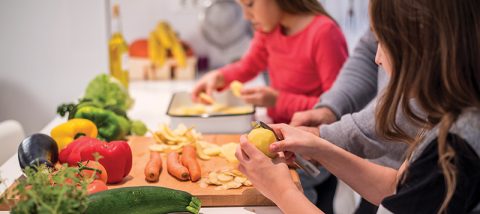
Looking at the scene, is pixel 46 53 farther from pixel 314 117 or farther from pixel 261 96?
pixel 314 117

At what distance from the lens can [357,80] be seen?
1630mm

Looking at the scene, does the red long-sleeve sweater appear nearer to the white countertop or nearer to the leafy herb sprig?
the white countertop

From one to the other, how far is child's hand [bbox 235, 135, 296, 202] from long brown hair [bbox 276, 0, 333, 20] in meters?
0.81

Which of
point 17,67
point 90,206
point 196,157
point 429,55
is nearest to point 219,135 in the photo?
point 196,157

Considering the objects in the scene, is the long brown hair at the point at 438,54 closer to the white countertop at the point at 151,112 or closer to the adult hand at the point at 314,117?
the white countertop at the point at 151,112

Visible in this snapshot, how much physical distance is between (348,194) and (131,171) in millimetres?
768

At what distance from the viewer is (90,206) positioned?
0.93 metres

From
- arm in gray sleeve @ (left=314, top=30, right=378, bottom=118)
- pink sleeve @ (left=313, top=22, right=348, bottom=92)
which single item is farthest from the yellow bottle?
arm in gray sleeve @ (left=314, top=30, right=378, bottom=118)

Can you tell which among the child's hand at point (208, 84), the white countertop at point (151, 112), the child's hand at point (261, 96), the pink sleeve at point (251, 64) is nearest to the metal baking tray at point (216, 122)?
the child's hand at point (261, 96)

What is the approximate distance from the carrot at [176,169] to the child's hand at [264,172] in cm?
15

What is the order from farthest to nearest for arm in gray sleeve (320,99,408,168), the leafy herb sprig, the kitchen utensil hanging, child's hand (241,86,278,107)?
1. the kitchen utensil hanging
2. child's hand (241,86,278,107)
3. arm in gray sleeve (320,99,408,168)
4. the leafy herb sprig

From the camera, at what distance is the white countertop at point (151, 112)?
1.11 meters

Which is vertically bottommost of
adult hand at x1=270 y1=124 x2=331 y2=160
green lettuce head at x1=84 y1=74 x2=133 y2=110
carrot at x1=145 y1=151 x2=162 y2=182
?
carrot at x1=145 y1=151 x2=162 y2=182

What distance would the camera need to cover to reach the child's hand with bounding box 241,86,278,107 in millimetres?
1841
